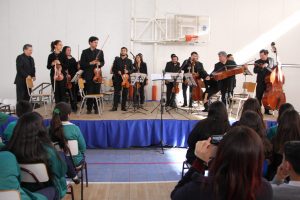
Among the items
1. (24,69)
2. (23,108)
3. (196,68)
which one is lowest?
(23,108)

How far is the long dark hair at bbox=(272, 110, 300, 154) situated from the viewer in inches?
100

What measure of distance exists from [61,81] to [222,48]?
20.1 feet

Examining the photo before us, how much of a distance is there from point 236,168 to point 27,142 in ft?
5.26

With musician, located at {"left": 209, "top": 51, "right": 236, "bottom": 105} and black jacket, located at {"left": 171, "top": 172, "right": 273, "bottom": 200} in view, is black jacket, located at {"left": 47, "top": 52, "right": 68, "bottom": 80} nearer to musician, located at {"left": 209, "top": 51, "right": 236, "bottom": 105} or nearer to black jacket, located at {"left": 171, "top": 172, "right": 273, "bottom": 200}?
musician, located at {"left": 209, "top": 51, "right": 236, "bottom": 105}

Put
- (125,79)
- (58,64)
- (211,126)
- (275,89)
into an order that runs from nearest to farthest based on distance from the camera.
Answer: (211,126), (58,64), (275,89), (125,79)

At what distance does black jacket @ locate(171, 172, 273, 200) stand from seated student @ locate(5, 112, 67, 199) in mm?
1281

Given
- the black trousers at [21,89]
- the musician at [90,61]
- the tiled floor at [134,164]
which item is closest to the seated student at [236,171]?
the tiled floor at [134,164]

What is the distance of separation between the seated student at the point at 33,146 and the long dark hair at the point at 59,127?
710 millimetres

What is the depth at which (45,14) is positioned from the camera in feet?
32.3

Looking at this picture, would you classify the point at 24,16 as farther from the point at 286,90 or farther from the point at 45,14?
the point at 286,90

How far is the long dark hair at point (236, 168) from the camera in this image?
49.8 inches

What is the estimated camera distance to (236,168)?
126 centimetres

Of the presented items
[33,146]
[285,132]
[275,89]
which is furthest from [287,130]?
[275,89]

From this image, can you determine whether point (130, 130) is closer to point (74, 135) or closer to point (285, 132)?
point (74, 135)
